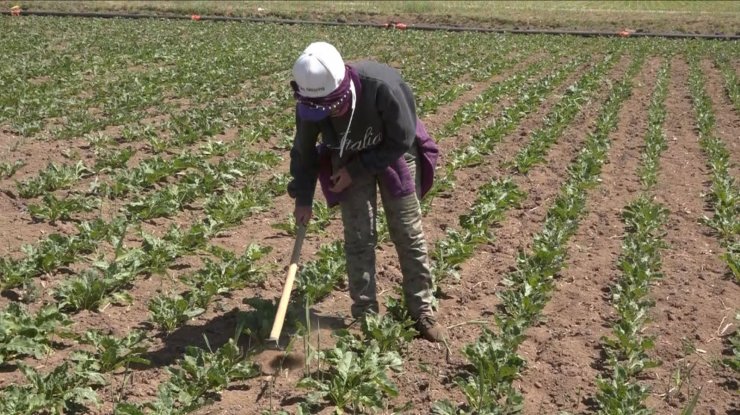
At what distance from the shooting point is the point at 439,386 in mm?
4453

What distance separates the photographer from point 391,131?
4.38m

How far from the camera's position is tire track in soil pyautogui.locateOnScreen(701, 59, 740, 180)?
10352 mm

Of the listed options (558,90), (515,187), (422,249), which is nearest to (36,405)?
(422,249)

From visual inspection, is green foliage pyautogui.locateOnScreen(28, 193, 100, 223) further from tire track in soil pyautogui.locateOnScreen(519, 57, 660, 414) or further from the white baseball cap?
tire track in soil pyautogui.locateOnScreen(519, 57, 660, 414)

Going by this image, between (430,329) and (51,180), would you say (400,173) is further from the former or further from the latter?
(51,180)

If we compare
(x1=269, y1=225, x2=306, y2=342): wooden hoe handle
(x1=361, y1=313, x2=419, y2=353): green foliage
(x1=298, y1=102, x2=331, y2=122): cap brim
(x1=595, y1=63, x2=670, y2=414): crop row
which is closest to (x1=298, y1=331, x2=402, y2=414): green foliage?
(x1=361, y1=313, x2=419, y2=353): green foliage

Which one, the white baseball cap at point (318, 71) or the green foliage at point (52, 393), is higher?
the white baseball cap at point (318, 71)

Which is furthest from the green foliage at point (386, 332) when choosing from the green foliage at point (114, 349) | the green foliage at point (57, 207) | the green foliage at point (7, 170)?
the green foliage at point (7, 170)

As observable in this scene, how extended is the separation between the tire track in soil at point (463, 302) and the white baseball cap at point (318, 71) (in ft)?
5.38

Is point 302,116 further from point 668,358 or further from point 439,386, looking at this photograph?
point 668,358

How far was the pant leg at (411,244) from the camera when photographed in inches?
185

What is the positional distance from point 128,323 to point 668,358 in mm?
3360

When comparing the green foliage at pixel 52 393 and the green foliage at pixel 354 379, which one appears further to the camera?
the green foliage at pixel 354 379

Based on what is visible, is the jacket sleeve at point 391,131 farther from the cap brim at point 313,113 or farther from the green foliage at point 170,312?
the green foliage at point 170,312
